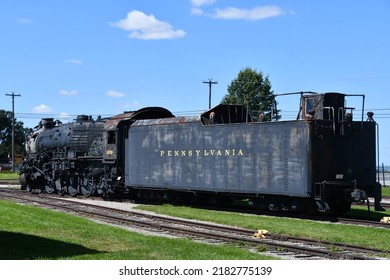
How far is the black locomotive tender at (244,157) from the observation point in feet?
63.3

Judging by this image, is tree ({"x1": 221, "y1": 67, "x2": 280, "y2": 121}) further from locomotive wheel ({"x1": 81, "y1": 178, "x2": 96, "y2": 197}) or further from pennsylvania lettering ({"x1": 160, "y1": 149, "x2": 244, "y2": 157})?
pennsylvania lettering ({"x1": 160, "y1": 149, "x2": 244, "y2": 157})

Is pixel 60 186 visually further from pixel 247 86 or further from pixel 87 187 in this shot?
pixel 247 86

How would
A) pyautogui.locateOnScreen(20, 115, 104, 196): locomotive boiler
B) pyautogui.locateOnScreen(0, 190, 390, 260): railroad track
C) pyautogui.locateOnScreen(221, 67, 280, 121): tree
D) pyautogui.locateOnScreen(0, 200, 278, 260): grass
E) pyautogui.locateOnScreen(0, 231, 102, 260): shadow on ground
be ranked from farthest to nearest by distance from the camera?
pyautogui.locateOnScreen(221, 67, 280, 121): tree, pyautogui.locateOnScreen(20, 115, 104, 196): locomotive boiler, pyautogui.locateOnScreen(0, 190, 390, 260): railroad track, pyautogui.locateOnScreen(0, 200, 278, 260): grass, pyautogui.locateOnScreen(0, 231, 102, 260): shadow on ground

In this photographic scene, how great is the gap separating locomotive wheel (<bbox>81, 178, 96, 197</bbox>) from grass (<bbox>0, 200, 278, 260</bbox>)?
40.3 ft

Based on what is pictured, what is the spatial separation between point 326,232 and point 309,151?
3.86m

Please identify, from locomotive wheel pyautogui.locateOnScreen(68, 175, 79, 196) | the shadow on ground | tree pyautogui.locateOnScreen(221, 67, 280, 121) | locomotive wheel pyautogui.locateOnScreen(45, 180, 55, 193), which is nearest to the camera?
the shadow on ground

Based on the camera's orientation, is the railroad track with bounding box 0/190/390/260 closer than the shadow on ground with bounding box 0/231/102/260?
No

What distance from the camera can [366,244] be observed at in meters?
13.6

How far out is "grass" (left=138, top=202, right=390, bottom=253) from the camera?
47.1ft

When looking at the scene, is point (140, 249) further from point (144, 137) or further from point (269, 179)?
point (144, 137)

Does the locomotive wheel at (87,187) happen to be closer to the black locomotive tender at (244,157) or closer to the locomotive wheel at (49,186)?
the black locomotive tender at (244,157)

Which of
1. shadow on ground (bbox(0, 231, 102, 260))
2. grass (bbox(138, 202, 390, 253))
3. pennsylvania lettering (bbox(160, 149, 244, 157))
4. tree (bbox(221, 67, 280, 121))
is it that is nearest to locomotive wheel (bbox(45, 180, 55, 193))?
pennsylvania lettering (bbox(160, 149, 244, 157))

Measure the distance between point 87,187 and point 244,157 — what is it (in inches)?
463

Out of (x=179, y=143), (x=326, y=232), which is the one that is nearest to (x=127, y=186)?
(x=179, y=143)
